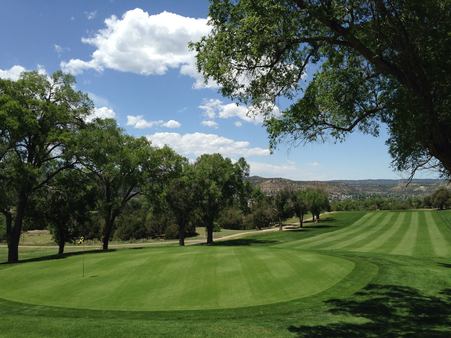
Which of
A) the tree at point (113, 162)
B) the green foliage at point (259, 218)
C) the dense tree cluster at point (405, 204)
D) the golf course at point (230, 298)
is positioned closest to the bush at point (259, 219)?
the green foliage at point (259, 218)

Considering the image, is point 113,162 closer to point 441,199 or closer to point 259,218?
point 259,218

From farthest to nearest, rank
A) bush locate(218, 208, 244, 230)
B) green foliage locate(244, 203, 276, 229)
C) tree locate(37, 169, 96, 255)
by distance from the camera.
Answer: bush locate(218, 208, 244, 230) < green foliage locate(244, 203, 276, 229) < tree locate(37, 169, 96, 255)

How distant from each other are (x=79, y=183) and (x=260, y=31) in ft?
94.2

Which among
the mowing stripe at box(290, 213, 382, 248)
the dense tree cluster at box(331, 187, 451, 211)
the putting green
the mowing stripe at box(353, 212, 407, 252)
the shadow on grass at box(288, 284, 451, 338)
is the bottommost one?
the mowing stripe at box(290, 213, 382, 248)

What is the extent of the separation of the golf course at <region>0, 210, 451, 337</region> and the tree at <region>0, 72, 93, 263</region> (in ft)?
37.1

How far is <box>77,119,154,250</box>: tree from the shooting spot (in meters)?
31.9

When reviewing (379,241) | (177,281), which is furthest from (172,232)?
(177,281)

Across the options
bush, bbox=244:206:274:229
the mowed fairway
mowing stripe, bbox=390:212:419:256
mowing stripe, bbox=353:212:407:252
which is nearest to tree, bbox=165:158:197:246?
the mowed fairway

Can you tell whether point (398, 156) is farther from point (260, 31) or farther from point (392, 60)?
point (260, 31)

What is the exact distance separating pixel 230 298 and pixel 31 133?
75.1 feet

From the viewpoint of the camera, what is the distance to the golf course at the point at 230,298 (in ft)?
32.7

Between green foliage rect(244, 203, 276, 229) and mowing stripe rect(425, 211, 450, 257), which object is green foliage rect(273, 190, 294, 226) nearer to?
green foliage rect(244, 203, 276, 229)

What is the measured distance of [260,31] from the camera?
9383mm

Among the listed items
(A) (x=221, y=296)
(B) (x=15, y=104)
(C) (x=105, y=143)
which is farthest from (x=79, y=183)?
(A) (x=221, y=296)
